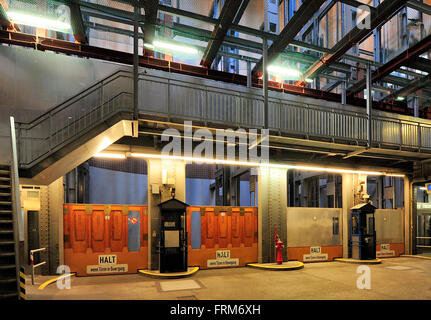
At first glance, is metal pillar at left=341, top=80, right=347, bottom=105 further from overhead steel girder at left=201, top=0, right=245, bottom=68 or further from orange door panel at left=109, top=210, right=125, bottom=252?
orange door panel at left=109, top=210, right=125, bottom=252

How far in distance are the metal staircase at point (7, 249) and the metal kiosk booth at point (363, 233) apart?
12460 millimetres

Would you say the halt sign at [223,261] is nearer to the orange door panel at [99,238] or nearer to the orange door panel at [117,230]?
the orange door panel at [99,238]

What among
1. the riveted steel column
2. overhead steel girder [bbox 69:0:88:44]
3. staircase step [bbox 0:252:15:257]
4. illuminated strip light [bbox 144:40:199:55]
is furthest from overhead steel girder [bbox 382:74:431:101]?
staircase step [bbox 0:252:15:257]

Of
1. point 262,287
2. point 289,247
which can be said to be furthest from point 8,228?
point 289,247

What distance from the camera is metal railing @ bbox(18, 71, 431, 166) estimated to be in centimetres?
980

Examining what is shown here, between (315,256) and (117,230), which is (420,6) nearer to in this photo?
(315,256)

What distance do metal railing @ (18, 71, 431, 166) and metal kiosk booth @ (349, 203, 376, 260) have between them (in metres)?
2.92

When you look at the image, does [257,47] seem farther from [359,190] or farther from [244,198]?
[244,198]

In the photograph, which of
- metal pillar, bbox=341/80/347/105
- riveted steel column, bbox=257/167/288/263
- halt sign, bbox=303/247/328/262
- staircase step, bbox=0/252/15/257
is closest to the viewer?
staircase step, bbox=0/252/15/257

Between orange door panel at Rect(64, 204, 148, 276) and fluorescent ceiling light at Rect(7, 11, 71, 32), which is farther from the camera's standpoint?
orange door panel at Rect(64, 204, 148, 276)

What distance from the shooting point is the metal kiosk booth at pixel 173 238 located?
10180 mm

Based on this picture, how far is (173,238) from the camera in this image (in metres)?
10.3

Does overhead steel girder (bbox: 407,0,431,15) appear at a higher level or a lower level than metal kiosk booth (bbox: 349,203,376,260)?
higher

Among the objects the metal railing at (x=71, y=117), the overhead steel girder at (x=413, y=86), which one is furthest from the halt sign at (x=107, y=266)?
the overhead steel girder at (x=413, y=86)
